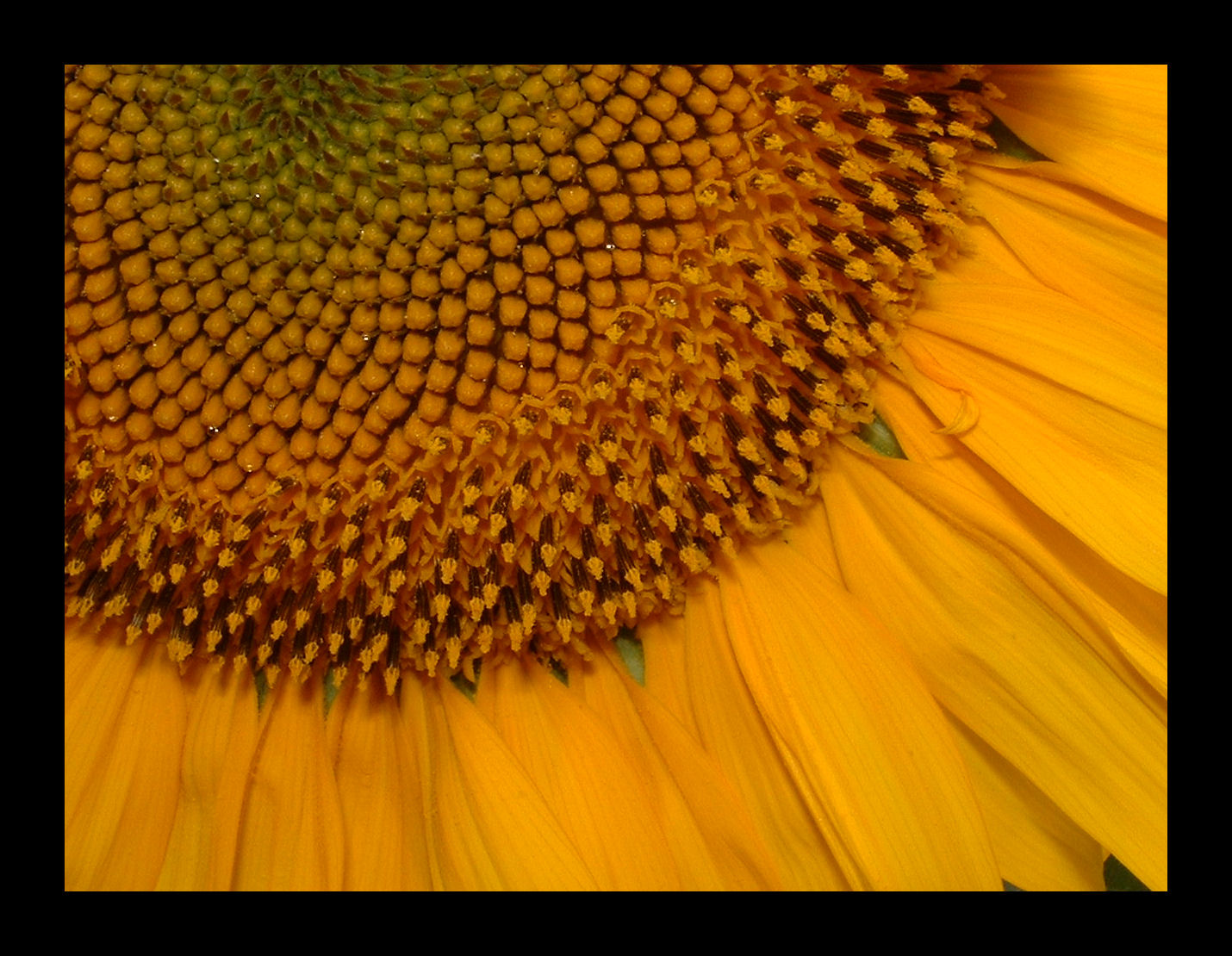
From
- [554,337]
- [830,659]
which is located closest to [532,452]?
[554,337]

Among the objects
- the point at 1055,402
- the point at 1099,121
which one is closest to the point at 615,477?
the point at 1055,402

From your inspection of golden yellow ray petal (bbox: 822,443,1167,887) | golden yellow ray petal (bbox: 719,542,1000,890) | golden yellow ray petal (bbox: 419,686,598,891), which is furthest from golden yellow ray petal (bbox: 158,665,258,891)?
golden yellow ray petal (bbox: 822,443,1167,887)

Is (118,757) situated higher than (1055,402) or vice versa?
(1055,402)

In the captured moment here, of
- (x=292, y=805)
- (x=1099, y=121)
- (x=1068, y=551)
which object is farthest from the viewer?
(x=292, y=805)

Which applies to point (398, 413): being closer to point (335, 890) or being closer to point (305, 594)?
point (305, 594)

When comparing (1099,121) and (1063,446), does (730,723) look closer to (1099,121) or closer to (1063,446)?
(1063,446)

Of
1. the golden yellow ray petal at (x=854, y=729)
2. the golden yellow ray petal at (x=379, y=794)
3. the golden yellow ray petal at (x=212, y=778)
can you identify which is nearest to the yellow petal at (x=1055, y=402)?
the golden yellow ray petal at (x=854, y=729)

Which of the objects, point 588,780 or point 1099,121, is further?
point 588,780

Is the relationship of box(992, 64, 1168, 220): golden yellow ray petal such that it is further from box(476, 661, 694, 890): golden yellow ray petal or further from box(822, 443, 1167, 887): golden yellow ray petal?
box(476, 661, 694, 890): golden yellow ray petal

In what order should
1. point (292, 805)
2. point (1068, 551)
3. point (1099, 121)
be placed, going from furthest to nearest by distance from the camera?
point (292, 805)
point (1068, 551)
point (1099, 121)
